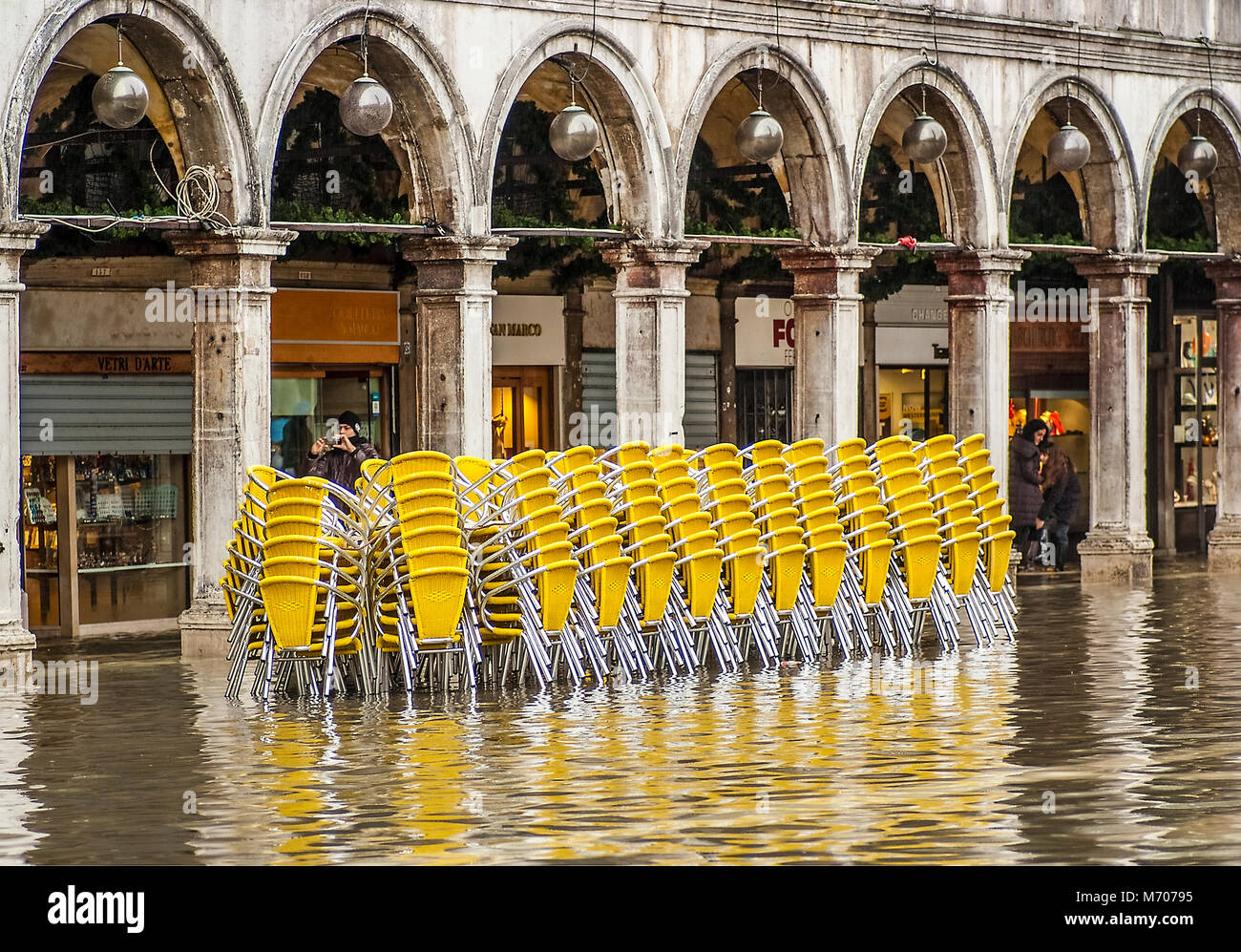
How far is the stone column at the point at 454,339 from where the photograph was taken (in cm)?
1723

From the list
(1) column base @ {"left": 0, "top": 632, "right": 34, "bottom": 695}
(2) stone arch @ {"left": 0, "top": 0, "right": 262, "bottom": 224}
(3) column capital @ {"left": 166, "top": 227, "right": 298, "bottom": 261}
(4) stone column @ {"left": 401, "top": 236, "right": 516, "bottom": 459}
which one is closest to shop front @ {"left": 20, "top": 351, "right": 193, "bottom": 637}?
(4) stone column @ {"left": 401, "top": 236, "right": 516, "bottom": 459}

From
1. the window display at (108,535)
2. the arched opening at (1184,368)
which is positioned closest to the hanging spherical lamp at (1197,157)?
the arched opening at (1184,368)

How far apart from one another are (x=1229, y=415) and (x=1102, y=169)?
10.1 feet

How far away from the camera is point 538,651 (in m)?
13.2

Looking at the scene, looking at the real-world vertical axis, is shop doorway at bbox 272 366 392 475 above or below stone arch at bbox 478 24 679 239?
below

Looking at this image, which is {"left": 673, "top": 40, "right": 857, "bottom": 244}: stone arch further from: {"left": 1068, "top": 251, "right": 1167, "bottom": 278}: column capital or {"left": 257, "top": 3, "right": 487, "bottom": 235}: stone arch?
{"left": 1068, "top": 251, "right": 1167, "bottom": 278}: column capital

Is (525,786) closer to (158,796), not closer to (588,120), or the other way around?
(158,796)

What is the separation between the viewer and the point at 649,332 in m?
18.5

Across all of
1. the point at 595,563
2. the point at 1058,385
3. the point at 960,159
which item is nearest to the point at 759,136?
the point at 960,159

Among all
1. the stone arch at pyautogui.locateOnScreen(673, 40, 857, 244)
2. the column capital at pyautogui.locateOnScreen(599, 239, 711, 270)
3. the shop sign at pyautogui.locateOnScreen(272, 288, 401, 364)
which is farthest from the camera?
the shop sign at pyautogui.locateOnScreen(272, 288, 401, 364)

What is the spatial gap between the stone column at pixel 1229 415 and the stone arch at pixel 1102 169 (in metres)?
1.74

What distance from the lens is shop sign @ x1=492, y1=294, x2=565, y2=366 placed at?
22.0 metres

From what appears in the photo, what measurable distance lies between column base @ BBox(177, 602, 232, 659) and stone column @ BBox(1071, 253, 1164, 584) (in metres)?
9.31

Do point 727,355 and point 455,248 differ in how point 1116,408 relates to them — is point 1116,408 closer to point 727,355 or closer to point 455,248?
point 727,355
